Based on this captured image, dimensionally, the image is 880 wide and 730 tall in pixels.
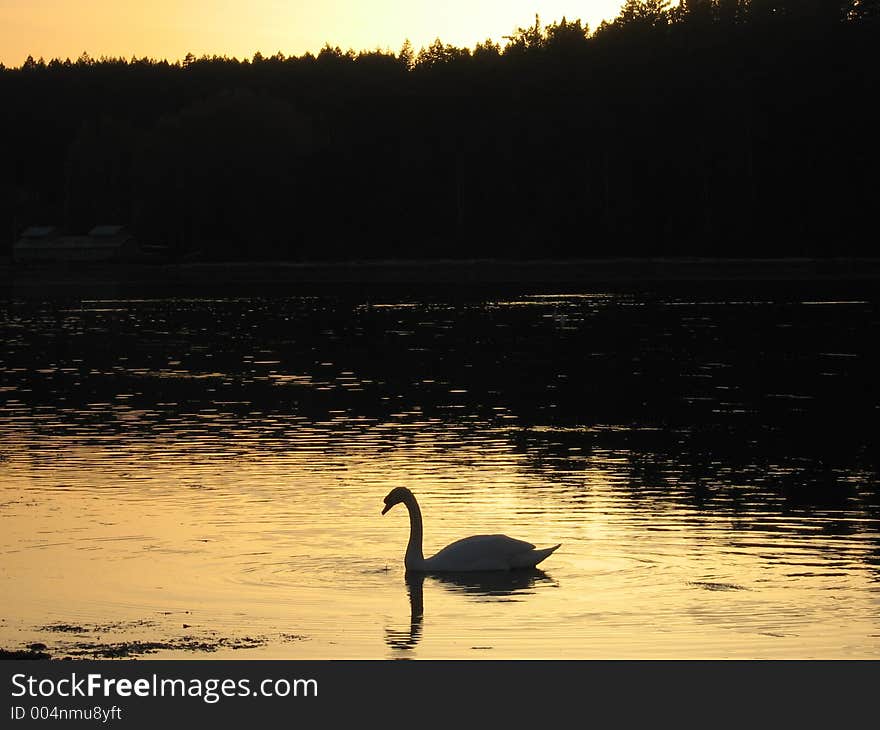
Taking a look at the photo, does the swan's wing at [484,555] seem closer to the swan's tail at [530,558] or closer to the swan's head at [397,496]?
the swan's tail at [530,558]

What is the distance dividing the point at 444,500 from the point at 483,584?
538 cm

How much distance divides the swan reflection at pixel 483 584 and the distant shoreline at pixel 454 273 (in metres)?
91.7

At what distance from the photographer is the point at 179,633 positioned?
15117 mm

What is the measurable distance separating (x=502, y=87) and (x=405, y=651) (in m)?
121

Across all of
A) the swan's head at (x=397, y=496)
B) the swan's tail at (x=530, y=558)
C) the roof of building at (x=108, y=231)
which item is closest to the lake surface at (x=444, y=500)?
the swan's tail at (x=530, y=558)

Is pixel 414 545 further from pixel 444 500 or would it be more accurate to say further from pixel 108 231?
pixel 108 231

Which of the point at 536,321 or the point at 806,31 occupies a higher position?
the point at 806,31

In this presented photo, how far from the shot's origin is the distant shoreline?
11262cm

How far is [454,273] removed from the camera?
129125mm

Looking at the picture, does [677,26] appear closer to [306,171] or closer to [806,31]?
[806,31]

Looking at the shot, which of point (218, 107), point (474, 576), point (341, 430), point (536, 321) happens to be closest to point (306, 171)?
point (218, 107)

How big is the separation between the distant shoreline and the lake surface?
201 ft

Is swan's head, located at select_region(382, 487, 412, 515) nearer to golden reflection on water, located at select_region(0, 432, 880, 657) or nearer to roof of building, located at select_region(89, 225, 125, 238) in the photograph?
golden reflection on water, located at select_region(0, 432, 880, 657)

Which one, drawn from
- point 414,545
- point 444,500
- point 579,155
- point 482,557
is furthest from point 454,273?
point 482,557
